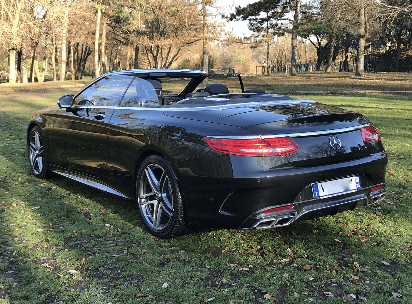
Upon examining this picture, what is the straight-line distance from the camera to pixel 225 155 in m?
3.59

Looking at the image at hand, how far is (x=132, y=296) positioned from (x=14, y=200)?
3050 mm

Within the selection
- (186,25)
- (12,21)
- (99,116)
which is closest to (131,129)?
(99,116)

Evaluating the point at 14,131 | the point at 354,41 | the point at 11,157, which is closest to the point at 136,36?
the point at 354,41

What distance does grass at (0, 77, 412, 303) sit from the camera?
330 centimetres

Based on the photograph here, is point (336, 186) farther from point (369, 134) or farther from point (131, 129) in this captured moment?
point (131, 129)

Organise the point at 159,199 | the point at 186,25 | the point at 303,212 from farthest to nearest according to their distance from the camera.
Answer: the point at 186,25 → the point at 159,199 → the point at 303,212

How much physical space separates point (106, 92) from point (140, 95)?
2.41 ft

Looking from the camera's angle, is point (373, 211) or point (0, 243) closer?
point (0, 243)

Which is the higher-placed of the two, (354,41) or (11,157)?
(354,41)

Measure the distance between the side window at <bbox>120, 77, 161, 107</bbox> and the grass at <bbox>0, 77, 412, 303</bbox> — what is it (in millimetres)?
1287

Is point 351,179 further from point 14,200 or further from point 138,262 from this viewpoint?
point 14,200

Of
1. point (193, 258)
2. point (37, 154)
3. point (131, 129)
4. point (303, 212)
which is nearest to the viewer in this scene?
point (303, 212)

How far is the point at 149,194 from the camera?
14.8 feet

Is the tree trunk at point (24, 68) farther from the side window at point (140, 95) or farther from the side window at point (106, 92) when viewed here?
Result: the side window at point (140, 95)
